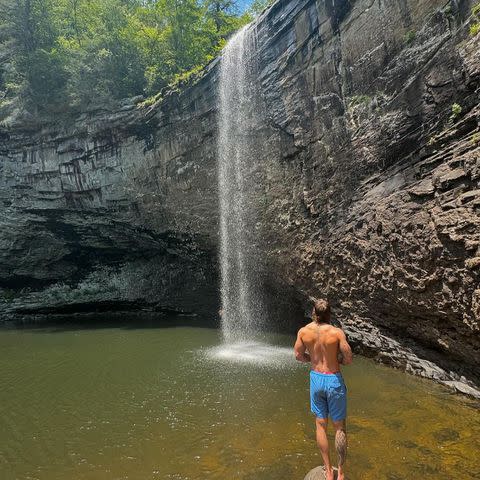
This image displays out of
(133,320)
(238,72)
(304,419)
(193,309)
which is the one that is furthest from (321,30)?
(133,320)

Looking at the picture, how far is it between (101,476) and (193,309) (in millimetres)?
14873

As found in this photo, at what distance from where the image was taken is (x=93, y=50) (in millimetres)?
18797

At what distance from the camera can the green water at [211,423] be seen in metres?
4.32

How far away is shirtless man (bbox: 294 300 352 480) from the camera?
3.66 metres

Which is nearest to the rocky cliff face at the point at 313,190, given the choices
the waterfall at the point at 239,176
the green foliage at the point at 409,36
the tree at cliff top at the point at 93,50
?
the green foliage at the point at 409,36

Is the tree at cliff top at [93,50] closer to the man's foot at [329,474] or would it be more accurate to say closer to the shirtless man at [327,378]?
the shirtless man at [327,378]

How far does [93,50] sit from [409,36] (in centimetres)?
1624

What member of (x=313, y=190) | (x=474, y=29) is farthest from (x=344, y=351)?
(x=313, y=190)

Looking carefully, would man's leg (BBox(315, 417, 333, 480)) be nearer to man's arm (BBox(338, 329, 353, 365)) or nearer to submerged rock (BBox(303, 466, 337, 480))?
submerged rock (BBox(303, 466, 337, 480))

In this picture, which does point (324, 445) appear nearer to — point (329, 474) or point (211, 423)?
point (329, 474)

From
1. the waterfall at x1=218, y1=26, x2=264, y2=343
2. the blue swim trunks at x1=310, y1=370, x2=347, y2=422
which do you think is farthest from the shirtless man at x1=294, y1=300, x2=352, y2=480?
the waterfall at x1=218, y1=26, x2=264, y2=343

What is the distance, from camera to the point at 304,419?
5562 mm

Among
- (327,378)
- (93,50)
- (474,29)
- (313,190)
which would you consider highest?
(93,50)

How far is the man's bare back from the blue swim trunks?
77mm
